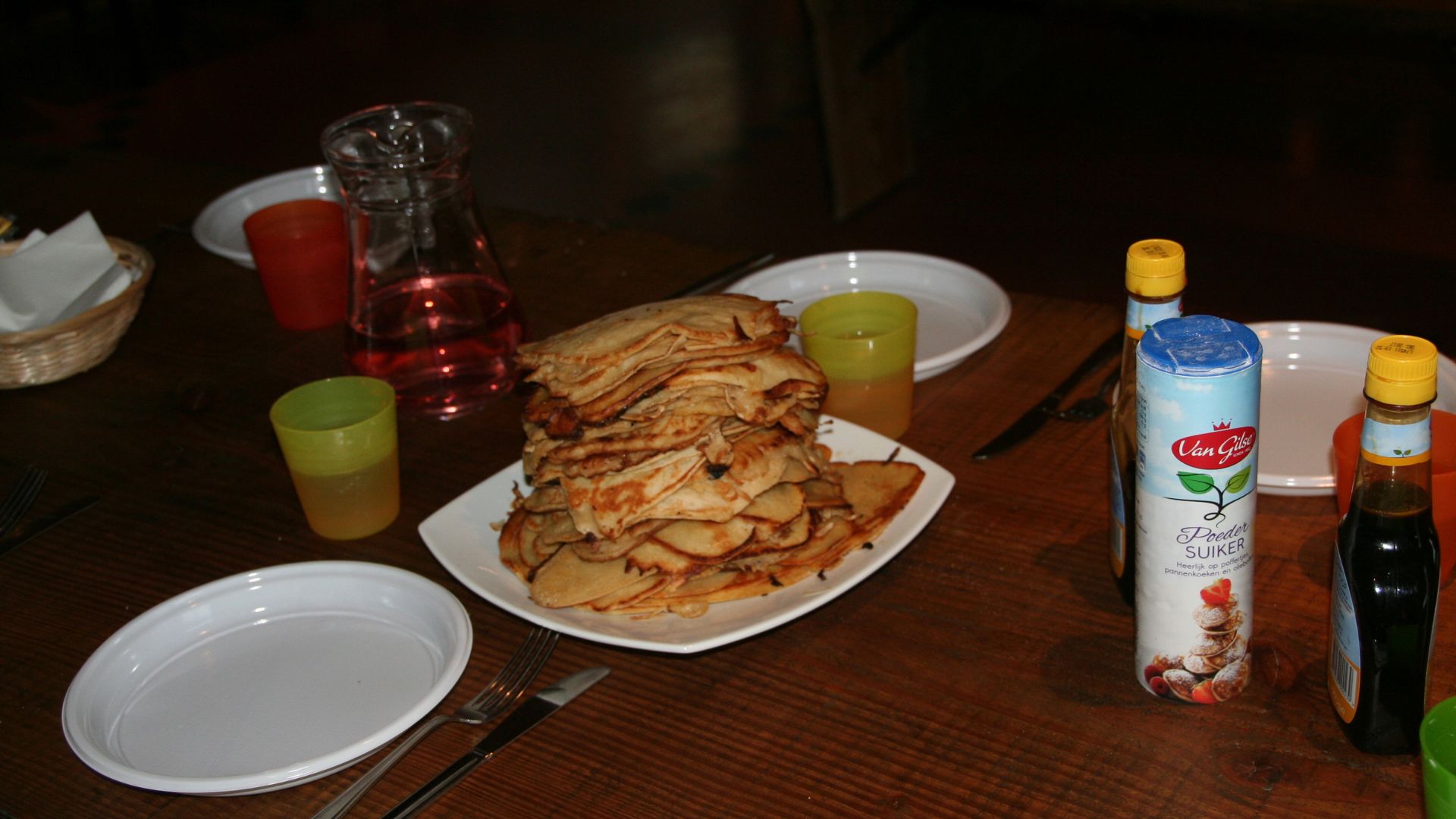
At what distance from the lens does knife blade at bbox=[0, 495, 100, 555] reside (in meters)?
1.24

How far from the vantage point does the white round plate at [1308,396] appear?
1108mm

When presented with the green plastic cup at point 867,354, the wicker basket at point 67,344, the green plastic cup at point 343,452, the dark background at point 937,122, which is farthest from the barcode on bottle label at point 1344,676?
the dark background at point 937,122

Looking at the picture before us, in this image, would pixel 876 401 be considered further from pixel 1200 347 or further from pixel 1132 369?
pixel 1200 347

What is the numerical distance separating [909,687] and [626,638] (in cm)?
22

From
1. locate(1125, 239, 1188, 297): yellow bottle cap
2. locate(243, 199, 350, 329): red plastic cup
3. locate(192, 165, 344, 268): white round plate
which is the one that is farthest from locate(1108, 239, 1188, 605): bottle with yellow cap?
locate(192, 165, 344, 268): white round plate

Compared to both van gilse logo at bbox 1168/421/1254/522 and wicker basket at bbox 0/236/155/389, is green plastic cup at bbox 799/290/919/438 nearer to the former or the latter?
van gilse logo at bbox 1168/421/1254/522

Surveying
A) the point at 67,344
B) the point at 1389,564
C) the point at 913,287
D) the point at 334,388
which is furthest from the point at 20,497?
the point at 1389,564

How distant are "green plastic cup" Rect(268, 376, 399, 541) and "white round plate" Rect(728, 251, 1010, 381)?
0.48m

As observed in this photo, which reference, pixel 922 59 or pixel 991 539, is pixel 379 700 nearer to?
pixel 991 539

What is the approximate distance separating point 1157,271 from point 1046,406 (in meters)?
0.45

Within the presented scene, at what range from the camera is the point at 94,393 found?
1.52 meters

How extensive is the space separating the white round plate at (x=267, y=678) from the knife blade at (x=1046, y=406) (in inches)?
21.3

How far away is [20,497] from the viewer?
1.31 m

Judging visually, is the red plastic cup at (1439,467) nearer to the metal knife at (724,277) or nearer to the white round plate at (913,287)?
the white round plate at (913,287)
